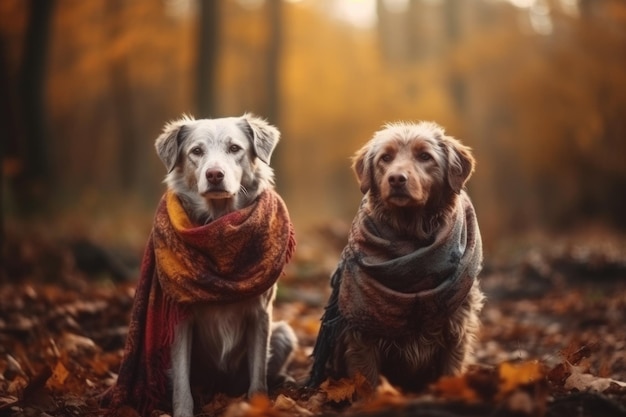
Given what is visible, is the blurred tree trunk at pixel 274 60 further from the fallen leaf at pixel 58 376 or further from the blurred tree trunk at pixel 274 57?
the fallen leaf at pixel 58 376

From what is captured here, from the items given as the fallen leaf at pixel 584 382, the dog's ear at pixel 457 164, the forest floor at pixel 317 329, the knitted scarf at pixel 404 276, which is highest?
the dog's ear at pixel 457 164

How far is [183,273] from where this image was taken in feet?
13.9

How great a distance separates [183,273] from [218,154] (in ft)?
2.84

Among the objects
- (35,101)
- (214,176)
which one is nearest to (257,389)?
(214,176)

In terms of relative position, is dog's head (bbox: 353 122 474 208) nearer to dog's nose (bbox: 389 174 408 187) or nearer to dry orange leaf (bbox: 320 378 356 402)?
dog's nose (bbox: 389 174 408 187)

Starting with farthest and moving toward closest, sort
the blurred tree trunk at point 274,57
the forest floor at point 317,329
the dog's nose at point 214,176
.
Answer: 1. the blurred tree trunk at point 274,57
2. the dog's nose at point 214,176
3. the forest floor at point 317,329

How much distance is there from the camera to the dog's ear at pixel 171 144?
4.70 m

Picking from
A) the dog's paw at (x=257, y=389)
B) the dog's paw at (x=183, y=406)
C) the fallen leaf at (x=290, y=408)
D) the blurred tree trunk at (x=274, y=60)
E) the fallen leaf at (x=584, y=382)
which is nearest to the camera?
the fallen leaf at (x=290, y=408)

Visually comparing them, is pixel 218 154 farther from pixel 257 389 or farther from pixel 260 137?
pixel 257 389

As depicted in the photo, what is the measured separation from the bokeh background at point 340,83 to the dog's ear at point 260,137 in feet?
22.4

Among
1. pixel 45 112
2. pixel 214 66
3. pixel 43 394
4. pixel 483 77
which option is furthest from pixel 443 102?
pixel 43 394

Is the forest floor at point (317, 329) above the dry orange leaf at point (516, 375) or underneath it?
underneath

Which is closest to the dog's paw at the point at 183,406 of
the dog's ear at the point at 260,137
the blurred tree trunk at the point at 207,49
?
the dog's ear at the point at 260,137

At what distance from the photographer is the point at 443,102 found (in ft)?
64.6
